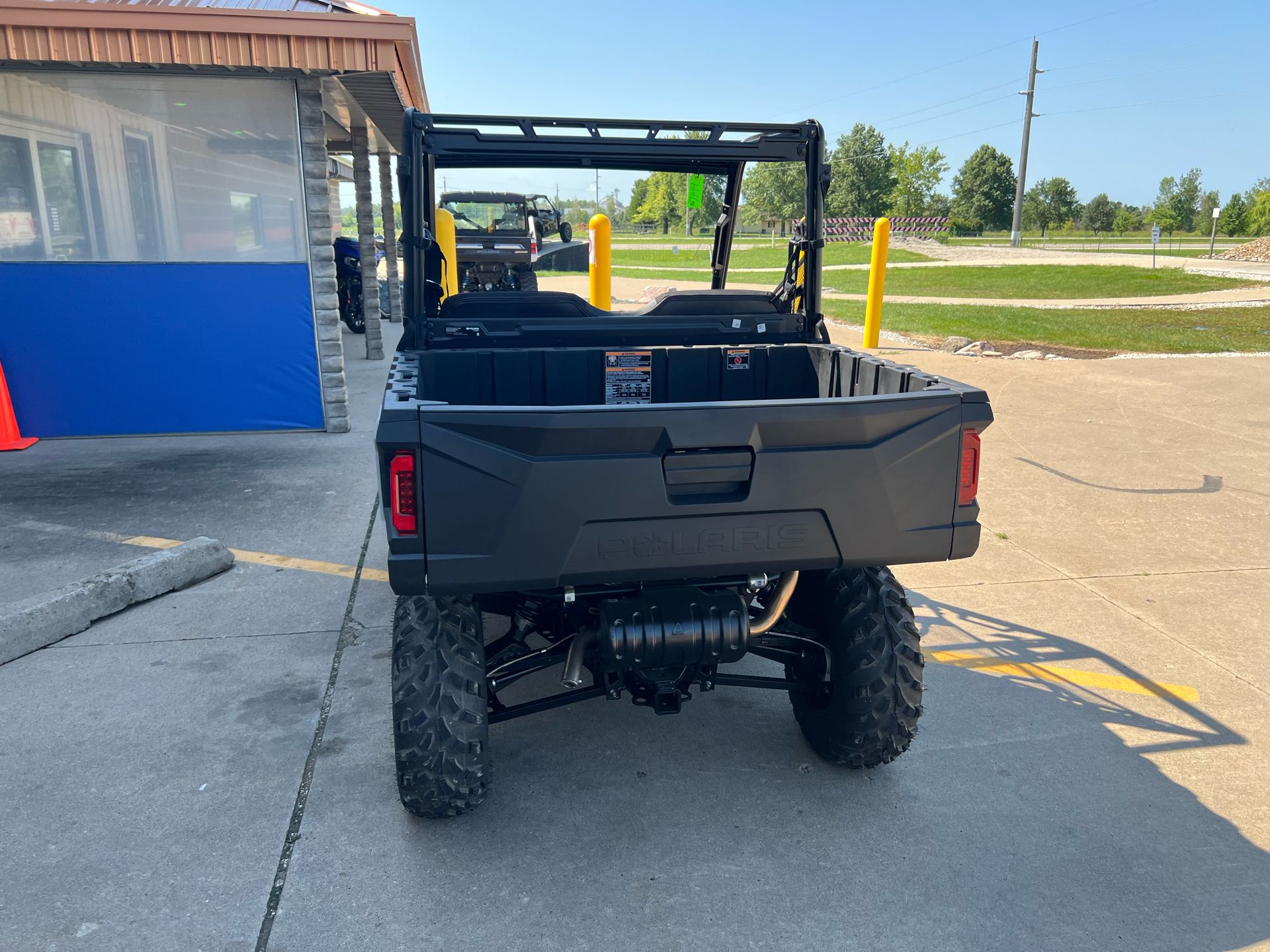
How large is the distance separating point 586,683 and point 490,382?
1.37 m

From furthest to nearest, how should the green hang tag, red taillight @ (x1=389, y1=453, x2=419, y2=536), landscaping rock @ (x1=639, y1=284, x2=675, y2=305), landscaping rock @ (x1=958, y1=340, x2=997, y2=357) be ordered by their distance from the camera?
1. landscaping rock @ (x1=639, y1=284, x2=675, y2=305)
2. landscaping rock @ (x1=958, y1=340, x2=997, y2=357)
3. the green hang tag
4. red taillight @ (x1=389, y1=453, x2=419, y2=536)

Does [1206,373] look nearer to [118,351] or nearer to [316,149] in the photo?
[316,149]

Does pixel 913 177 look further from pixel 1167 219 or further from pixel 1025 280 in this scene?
pixel 1025 280

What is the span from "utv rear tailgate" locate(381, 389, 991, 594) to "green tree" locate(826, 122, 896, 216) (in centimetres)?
7843

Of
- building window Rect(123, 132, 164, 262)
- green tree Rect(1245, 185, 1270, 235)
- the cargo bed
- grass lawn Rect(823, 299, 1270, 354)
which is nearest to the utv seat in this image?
the cargo bed

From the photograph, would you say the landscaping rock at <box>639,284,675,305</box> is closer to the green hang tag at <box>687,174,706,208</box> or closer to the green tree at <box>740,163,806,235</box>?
the green hang tag at <box>687,174,706,208</box>

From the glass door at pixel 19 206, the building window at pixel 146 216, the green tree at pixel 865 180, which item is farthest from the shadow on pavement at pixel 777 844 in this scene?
the green tree at pixel 865 180


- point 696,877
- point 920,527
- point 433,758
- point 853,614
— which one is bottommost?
point 696,877

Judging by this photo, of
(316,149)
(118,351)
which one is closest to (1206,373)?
(316,149)

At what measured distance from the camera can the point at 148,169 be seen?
26.3ft

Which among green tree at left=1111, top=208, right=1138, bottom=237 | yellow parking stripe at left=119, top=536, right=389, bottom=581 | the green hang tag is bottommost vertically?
yellow parking stripe at left=119, top=536, right=389, bottom=581

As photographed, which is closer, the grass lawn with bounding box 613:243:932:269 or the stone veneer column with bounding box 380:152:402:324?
the stone veneer column with bounding box 380:152:402:324

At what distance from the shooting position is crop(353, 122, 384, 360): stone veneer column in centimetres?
1239

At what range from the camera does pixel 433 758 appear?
288 cm
